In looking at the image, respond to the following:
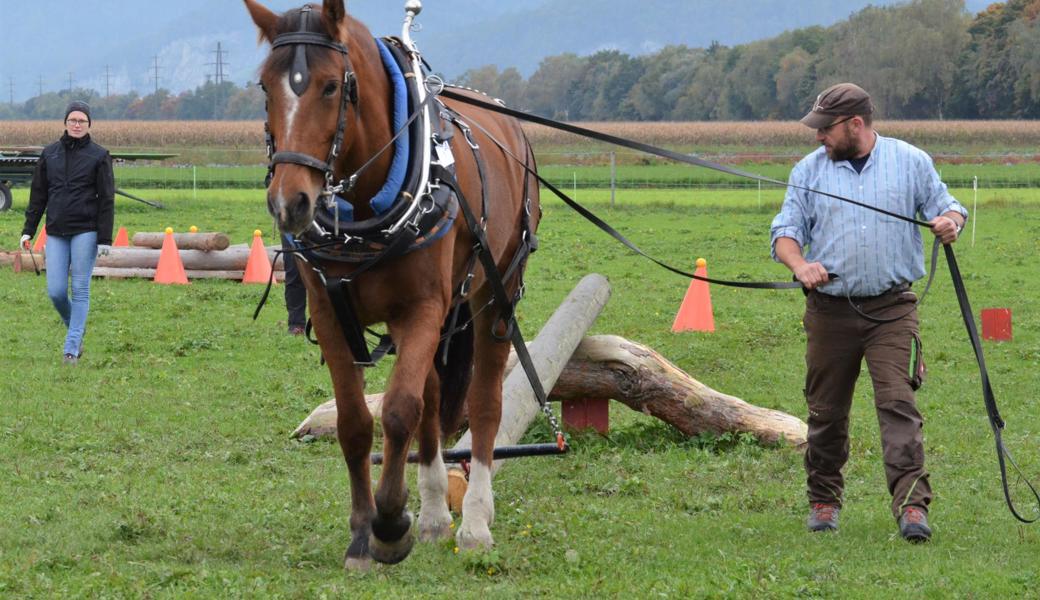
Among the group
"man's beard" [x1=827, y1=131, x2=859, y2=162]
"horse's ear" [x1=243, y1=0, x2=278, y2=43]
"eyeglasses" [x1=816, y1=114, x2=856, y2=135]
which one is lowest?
"man's beard" [x1=827, y1=131, x2=859, y2=162]

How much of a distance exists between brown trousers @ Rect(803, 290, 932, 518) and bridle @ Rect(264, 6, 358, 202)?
105 inches

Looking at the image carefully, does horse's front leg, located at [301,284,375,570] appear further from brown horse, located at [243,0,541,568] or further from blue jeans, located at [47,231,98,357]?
blue jeans, located at [47,231,98,357]

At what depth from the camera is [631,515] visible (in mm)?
6746

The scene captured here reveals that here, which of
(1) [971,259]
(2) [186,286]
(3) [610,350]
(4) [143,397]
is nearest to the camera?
(3) [610,350]

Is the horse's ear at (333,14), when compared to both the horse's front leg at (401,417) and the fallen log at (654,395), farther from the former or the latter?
the fallen log at (654,395)

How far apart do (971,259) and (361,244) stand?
1786 centimetres

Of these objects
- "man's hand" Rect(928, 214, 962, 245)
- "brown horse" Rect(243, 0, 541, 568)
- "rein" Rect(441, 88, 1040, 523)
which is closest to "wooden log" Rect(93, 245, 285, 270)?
"rein" Rect(441, 88, 1040, 523)

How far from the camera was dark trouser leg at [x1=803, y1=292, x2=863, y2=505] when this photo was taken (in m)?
6.43

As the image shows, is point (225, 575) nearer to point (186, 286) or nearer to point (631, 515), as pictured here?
point (631, 515)

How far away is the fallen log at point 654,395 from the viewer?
838cm

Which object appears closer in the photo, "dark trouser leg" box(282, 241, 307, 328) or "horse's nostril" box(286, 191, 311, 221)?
"horse's nostril" box(286, 191, 311, 221)

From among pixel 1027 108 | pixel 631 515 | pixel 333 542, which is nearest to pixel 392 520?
pixel 333 542

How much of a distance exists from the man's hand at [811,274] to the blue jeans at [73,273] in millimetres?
6903

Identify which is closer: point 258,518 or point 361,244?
point 361,244
